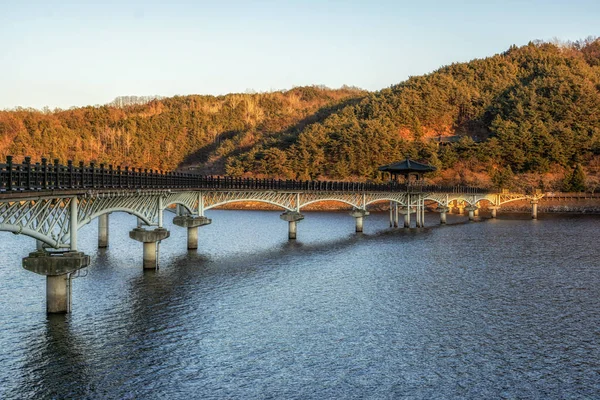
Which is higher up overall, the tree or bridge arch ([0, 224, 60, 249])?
the tree

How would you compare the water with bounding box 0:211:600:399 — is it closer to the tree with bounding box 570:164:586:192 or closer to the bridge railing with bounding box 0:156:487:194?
the bridge railing with bounding box 0:156:487:194

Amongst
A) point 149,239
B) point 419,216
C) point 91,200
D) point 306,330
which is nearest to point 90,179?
point 91,200

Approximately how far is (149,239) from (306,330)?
62.1ft

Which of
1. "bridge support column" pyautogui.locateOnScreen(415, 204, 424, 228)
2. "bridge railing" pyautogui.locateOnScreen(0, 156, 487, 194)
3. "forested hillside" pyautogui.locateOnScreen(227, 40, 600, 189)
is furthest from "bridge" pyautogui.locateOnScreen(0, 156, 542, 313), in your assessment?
"forested hillside" pyautogui.locateOnScreen(227, 40, 600, 189)

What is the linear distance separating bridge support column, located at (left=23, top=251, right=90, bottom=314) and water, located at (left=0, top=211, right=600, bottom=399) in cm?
77

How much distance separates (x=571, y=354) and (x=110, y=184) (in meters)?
27.8

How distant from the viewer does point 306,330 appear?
2759 centimetres

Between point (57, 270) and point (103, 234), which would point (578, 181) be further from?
point (57, 270)

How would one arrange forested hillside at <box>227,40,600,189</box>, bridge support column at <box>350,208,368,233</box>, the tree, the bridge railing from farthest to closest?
forested hillside at <box>227,40,600,189</box>, the tree, bridge support column at <box>350,208,368,233</box>, the bridge railing

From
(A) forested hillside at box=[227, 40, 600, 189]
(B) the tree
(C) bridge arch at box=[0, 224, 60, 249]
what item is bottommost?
(C) bridge arch at box=[0, 224, 60, 249]

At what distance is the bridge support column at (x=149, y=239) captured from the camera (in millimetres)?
42031

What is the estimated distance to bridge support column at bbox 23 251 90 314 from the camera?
2670 cm

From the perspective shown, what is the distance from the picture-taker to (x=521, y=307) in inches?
1302

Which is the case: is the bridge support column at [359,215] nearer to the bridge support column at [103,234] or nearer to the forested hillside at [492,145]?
the bridge support column at [103,234]
